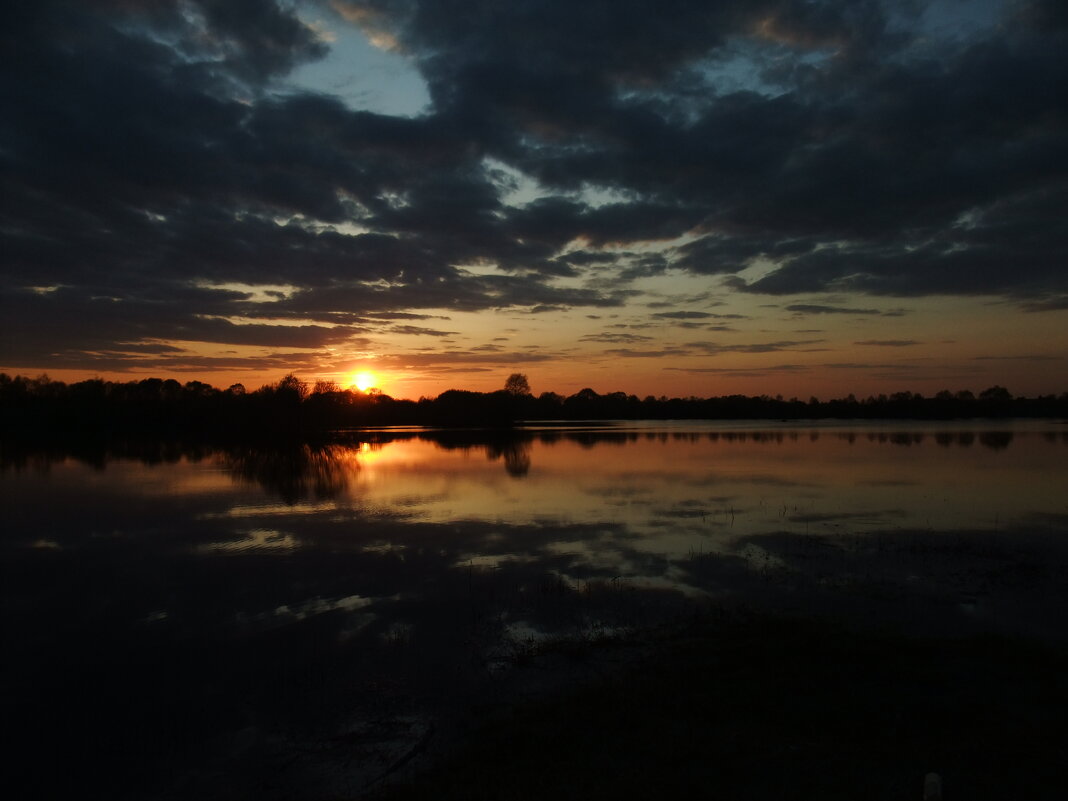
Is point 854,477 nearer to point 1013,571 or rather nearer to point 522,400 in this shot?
point 1013,571

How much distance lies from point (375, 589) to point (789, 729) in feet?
30.4

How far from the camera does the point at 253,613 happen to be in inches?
475

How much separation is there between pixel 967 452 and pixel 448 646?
4795 centimetres

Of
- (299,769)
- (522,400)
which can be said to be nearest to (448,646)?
(299,769)

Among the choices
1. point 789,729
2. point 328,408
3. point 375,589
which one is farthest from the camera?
point 328,408

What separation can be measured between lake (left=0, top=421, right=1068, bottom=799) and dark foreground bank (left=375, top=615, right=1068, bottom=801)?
4.25ft

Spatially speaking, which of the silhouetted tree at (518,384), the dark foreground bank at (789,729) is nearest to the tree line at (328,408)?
the silhouetted tree at (518,384)

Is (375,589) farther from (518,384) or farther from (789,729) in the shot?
(518,384)

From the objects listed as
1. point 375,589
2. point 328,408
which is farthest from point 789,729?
point 328,408

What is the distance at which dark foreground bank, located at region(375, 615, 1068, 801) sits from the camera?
18.9ft

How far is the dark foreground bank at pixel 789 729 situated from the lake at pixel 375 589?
4.25 ft

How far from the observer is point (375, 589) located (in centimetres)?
1360

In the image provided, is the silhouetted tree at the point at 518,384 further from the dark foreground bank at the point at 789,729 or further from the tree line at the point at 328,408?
the dark foreground bank at the point at 789,729

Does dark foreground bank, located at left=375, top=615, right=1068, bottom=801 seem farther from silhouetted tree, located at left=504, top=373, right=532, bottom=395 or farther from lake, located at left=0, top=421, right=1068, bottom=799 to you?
silhouetted tree, located at left=504, top=373, right=532, bottom=395
